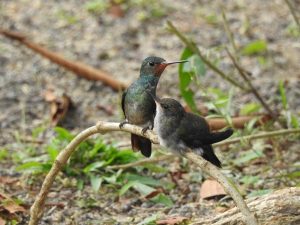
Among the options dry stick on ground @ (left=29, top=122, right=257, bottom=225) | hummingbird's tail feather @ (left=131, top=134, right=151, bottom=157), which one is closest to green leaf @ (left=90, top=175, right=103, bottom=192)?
hummingbird's tail feather @ (left=131, top=134, right=151, bottom=157)

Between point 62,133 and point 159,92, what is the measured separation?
221 cm

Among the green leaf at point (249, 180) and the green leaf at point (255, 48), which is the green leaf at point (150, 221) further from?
the green leaf at point (255, 48)

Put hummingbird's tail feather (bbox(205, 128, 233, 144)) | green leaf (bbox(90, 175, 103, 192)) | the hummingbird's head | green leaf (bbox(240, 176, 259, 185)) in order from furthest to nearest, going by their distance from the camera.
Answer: green leaf (bbox(240, 176, 259, 185)) → green leaf (bbox(90, 175, 103, 192)) → the hummingbird's head → hummingbird's tail feather (bbox(205, 128, 233, 144))

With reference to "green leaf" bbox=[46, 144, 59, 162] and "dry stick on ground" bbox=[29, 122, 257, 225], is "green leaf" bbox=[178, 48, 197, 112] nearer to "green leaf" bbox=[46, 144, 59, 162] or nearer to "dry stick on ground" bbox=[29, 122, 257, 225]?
"green leaf" bbox=[46, 144, 59, 162]

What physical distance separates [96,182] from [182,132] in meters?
2.00

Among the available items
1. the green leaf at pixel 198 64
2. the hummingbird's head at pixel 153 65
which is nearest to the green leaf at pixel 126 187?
the green leaf at pixel 198 64

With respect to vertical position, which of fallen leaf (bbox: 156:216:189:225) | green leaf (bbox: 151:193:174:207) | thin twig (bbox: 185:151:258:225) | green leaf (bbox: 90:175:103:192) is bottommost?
fallen leaf (bbox: 156:216:189:225)

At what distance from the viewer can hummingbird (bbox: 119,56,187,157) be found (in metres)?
4.39

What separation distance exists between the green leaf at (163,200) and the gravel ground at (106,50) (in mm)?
266

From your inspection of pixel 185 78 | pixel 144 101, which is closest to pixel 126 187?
pixel 185 78

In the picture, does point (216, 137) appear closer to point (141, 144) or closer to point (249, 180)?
point (141, 144)

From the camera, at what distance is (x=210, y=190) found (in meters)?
5.63

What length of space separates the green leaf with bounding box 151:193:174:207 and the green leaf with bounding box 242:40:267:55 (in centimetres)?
374

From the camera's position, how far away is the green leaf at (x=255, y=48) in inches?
351
